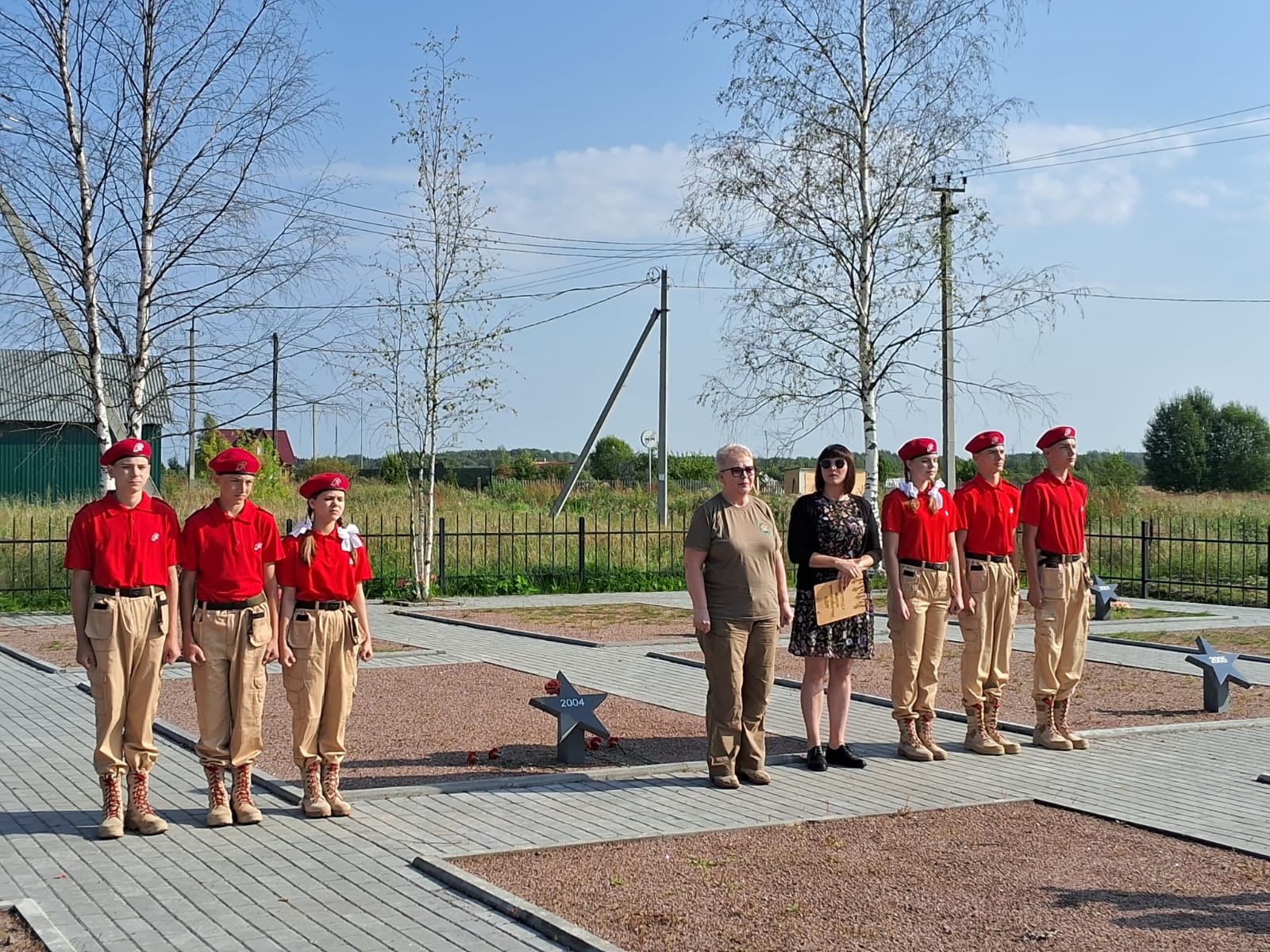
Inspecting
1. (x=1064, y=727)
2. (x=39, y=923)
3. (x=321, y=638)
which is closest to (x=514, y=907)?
(x=39, y=923)

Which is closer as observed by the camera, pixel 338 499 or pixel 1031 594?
pixel 338 499

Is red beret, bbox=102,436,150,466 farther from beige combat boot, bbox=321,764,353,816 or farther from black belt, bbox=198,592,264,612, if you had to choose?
beige combat boot, bbox=321,764,353,816

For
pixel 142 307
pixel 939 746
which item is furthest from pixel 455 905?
pixel 142 307

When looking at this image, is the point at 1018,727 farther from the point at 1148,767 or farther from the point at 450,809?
the point at 450,809

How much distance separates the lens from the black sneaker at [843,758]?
344 inches

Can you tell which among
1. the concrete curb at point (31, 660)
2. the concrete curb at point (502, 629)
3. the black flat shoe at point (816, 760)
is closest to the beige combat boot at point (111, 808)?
the black flat shoe at point (816, 760)

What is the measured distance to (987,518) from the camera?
9.14 m

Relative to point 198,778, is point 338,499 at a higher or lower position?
higher

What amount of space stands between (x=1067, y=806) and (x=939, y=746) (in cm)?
180

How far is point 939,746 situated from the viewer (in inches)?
369

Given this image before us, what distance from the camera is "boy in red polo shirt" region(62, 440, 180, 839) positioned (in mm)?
6973

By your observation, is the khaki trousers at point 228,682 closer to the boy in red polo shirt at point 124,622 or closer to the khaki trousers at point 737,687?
the boy in red polo shirt at point 124,622

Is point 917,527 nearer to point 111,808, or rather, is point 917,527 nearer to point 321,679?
point 321,679

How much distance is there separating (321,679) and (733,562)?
2379 millimetres
